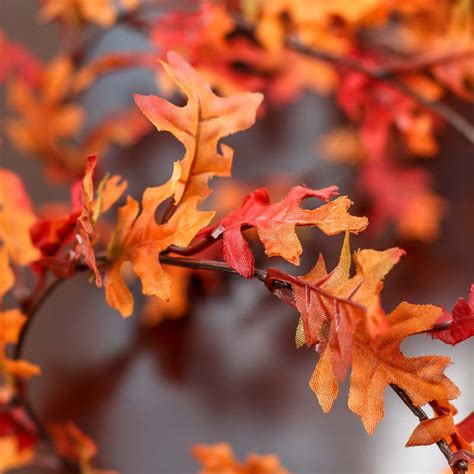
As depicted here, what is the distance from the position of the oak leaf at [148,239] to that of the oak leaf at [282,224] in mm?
14

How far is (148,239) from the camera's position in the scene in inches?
12.2

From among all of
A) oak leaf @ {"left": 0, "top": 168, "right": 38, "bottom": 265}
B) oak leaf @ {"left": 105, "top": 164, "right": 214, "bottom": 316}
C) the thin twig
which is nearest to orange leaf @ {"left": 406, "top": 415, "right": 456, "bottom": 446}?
the thin twig

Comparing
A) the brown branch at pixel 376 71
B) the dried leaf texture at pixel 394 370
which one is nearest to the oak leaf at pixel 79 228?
the dried leaf texture at pixel 394 370

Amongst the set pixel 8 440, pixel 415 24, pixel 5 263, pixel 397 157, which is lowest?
pixel 8 440

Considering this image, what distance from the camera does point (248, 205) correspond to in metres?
0.30

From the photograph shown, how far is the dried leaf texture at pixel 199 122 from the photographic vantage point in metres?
0.31

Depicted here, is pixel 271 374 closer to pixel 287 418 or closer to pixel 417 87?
pixel 287 418

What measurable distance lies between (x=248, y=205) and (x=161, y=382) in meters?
0.29

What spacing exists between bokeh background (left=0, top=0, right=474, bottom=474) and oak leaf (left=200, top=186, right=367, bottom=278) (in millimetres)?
273

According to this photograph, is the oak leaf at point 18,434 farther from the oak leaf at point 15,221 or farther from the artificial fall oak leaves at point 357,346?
the artificial fall oak leaves at point 357,346

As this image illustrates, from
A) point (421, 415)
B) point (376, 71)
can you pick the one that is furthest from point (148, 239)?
point (376, 71)

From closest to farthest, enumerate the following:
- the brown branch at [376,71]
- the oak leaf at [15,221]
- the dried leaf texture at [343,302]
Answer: the dried leaf texture at [343,302]
the oak leaf at [15,221]
the brown branch at [376,71]

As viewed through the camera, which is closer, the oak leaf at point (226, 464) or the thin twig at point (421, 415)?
the thin twig at point (421, 415)

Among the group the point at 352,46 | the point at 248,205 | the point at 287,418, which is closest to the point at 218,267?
the point at 248,205
